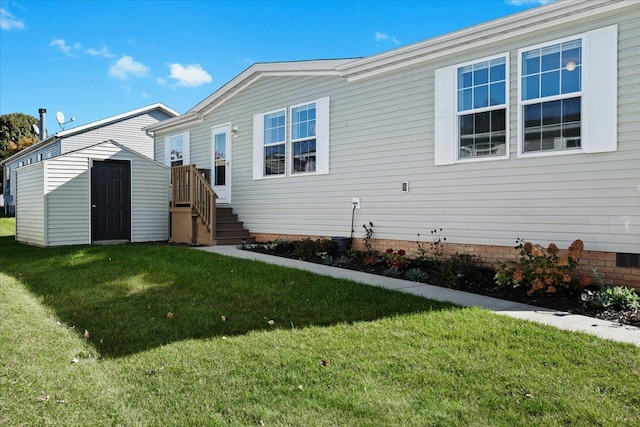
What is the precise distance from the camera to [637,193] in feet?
18.5

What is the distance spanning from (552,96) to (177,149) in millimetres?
10672

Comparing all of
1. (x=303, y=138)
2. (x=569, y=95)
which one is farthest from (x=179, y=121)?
(x=569, y=95)

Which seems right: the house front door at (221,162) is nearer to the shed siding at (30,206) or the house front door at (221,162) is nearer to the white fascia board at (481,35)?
the shed siding at (30,206)

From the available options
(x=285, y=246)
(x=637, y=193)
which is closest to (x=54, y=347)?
(x=285, y=246)

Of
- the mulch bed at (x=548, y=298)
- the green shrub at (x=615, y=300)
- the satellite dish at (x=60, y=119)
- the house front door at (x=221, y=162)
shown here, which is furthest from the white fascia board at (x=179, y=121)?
the satellite dish at (x=60, y=119)

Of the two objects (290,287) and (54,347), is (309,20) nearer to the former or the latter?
(290,287)

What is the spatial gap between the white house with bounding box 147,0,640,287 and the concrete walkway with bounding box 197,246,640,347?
5.02 feet

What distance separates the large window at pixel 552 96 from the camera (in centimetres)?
611

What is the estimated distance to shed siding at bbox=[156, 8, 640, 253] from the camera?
576 centimetres

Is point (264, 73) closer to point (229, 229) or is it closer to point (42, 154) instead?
point (229, 229)

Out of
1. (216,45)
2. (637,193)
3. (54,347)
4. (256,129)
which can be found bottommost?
(54,347)

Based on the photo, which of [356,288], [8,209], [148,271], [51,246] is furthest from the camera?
[8,209]

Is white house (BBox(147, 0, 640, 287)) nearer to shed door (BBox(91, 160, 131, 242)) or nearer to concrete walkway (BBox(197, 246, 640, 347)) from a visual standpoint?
concrete walkway (BBox(197, 246, 640, 347))

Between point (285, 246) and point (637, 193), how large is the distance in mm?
5773
